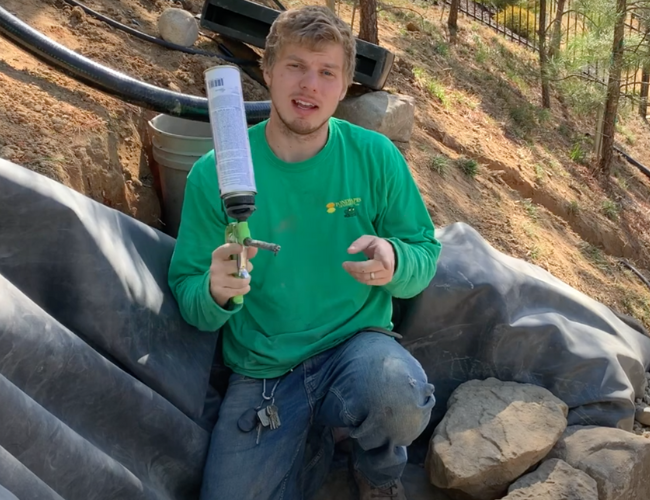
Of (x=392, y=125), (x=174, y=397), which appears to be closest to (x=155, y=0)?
(x=392, y=125)

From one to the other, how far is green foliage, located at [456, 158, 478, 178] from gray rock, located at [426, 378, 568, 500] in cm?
328

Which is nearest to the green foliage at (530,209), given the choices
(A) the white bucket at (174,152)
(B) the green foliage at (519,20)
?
(A) the white bucket at (174,152)

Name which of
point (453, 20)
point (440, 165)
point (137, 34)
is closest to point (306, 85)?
point (137, 34)

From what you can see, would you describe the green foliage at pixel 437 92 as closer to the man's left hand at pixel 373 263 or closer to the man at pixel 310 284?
the man at pixel 310 284

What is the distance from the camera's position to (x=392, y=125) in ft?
16.1

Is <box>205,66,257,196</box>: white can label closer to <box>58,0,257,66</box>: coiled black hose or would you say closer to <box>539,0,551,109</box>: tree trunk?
<box>58,0,257,66</box>: coiled black hose

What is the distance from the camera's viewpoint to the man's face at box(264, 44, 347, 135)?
6.68 feet

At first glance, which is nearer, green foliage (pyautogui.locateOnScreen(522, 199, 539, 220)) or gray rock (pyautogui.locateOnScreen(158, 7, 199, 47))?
gray rock (pyautogui.locateOnScreen(158, 7, 199, 47))

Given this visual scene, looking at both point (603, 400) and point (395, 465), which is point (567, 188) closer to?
point (603, 400)

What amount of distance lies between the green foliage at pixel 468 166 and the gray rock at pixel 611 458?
3.36m

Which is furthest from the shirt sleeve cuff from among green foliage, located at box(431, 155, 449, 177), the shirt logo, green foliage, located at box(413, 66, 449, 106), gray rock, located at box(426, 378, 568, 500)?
green foliage, located at box(413, 66, 449, 106)

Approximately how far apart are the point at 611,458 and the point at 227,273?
5.13ft

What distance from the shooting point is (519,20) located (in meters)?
15.6

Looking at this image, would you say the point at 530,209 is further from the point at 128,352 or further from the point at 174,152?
the point at 128,352
